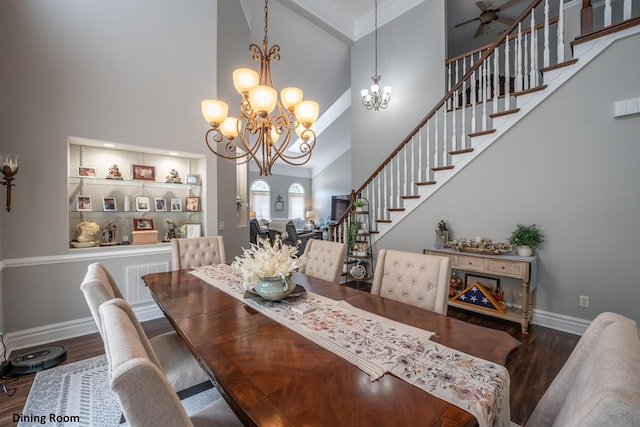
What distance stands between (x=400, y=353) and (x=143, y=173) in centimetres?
371

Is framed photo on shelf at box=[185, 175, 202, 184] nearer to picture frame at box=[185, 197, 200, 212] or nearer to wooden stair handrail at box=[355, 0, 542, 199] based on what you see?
picture frame at box=[185, 197, 200, 212]

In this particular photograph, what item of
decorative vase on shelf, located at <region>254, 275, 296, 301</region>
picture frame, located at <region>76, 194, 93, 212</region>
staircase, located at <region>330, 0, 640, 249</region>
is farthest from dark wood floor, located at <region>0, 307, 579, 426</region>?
staircase, located at <region>330, 0, 640, 249</region>

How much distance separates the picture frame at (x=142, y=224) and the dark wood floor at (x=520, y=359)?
1.16m

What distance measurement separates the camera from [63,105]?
2.85 metres

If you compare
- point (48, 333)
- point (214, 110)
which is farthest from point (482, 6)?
point (48, 333)

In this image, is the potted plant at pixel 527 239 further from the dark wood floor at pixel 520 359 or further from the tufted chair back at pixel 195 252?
the tufted chair back at pixel 195 252

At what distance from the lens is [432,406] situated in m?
0.85

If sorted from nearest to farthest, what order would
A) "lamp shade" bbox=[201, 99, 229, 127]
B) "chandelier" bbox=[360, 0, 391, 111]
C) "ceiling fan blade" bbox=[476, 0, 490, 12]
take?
"lamp shade" bbox=[201, 99, 229, 127] → "ceiling fan blade" bbox=[476, 0, 490, 12] → "chandelier" bbox=[360, 0, 391, 111]

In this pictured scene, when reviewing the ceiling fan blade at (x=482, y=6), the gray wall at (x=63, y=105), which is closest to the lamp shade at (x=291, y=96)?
the gray wall at (x=63, y=105)

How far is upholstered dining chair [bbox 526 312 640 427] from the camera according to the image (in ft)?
1.62

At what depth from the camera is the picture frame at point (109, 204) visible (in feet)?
10.9

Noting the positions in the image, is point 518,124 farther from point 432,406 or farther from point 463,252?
point 432,406

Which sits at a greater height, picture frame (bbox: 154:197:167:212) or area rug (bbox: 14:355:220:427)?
picture frame (bbox: 154:197:167:212)

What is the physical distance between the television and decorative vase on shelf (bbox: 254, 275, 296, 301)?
384 inches
